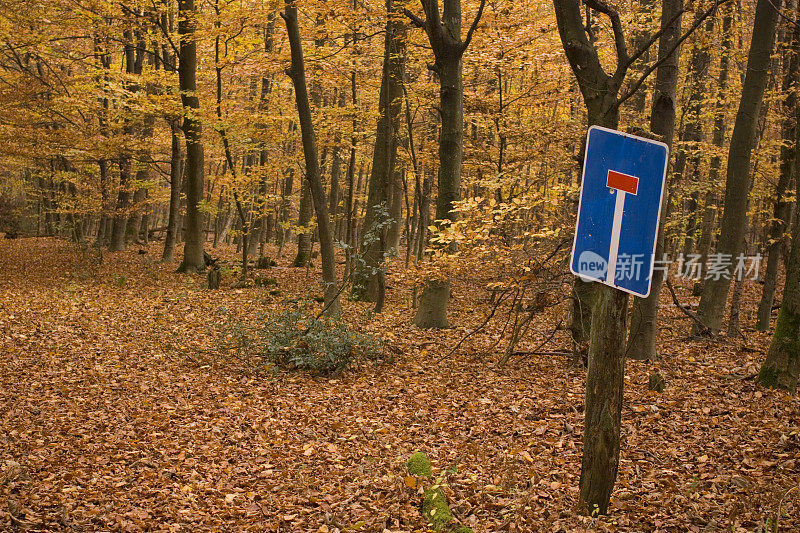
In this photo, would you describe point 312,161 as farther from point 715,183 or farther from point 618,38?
point 715,183

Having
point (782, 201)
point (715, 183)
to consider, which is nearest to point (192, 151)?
point (715, 183)

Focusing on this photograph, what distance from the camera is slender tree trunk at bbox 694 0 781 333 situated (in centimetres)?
834

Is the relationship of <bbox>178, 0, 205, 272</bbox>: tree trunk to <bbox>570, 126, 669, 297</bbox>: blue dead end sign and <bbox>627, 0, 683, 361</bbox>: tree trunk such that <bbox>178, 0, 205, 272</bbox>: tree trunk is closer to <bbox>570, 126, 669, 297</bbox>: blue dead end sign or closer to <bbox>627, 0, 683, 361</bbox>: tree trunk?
<bbox>627, 0, 683, 361</bbox>: tree trunk

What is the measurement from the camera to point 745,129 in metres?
8.55

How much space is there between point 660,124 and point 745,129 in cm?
282

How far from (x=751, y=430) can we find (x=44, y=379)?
8808mm

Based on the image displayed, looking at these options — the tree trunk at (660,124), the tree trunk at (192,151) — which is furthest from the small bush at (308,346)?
the tree trunk at (192,151)

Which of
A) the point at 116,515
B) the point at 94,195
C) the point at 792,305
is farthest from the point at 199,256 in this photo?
the point at 792,305

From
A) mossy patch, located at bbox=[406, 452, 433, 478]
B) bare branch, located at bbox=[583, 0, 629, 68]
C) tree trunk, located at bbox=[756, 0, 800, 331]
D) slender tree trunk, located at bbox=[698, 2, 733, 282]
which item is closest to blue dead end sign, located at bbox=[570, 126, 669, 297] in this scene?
bare branch, located at bbox=[583, 0, 629, 68]

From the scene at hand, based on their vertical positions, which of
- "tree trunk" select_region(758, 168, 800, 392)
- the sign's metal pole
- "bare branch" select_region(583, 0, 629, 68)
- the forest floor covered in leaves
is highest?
"bare branch" select_region(583, 0, 629, 68)

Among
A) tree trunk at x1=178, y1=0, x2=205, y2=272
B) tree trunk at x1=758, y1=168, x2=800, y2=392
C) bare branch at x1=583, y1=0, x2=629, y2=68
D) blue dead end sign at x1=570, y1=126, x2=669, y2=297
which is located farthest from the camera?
tree trunk at x1=178, y1=0, x2=205, y2=272

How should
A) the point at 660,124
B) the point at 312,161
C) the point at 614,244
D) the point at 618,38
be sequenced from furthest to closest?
the point at 312,161
the point at 660,124
the point at 618,38
the point at 614,244

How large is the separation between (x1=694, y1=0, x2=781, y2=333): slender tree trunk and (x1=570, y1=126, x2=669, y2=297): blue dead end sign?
274 inches

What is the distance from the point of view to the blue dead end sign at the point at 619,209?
2984 mm
